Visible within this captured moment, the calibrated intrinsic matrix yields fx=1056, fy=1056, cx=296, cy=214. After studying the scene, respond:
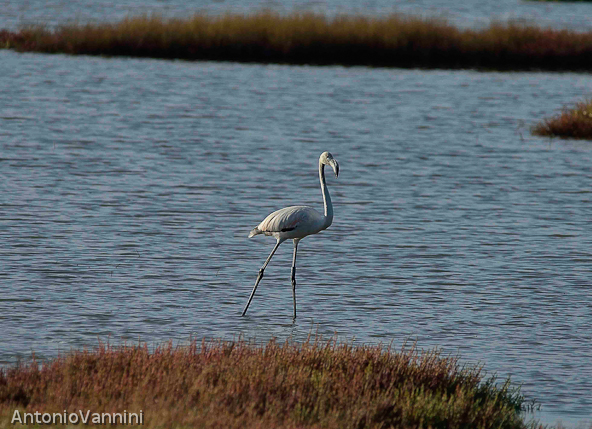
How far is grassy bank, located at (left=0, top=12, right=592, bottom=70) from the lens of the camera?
3747cm

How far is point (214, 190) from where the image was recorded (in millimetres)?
20484

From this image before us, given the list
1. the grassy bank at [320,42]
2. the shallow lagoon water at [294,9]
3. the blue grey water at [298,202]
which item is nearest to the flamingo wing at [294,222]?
the blue grey water at [298,202]

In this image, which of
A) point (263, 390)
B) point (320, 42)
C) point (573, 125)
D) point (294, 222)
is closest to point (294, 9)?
point (320, 42)

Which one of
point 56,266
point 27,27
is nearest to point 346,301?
point 56,266

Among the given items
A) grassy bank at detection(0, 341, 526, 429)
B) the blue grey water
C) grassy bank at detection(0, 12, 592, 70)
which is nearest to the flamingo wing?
the blue grey water

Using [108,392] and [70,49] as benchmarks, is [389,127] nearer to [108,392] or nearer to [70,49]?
[70,49]

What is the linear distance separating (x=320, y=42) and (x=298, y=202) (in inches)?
770

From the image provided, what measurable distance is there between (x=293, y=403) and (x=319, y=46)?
31303 millimetres

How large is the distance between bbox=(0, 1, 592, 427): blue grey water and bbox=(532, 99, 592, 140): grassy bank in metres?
0.65

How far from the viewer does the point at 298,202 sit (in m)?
19.6

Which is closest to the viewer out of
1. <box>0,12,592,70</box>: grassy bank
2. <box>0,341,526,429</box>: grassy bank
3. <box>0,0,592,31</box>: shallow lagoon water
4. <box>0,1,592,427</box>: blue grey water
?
<box>0,341,526,429</box>: grassy bank

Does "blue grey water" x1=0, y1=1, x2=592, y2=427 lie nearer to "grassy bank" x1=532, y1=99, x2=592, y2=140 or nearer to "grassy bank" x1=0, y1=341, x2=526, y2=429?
"grassy bank" x1=532, y1=99, x2=592, y2=140

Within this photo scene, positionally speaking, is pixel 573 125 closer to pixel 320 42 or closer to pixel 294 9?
pixel 320 42

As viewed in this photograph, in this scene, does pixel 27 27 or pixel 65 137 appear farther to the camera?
pixel 27 27
